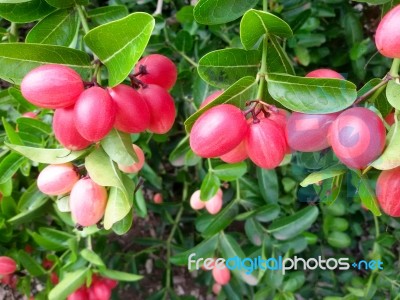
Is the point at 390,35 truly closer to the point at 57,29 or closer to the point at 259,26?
the point at 259,26

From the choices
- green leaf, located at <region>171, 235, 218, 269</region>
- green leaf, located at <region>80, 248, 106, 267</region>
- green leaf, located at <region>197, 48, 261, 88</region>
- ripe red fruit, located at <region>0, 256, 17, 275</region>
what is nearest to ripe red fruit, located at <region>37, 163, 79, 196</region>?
green leaf, located at <region>197, 48, 261, 88</region>

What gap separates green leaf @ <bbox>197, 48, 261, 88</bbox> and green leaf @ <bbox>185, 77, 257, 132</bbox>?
0.14 feet

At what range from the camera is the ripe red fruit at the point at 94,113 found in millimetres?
496

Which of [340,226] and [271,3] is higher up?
[271,3]

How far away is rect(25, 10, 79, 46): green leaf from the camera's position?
65cm

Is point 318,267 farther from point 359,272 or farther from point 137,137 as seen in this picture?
point 137,137

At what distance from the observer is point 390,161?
461 millimetres

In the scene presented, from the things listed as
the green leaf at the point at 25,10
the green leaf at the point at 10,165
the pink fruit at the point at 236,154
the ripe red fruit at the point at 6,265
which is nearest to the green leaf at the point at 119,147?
the pink fruit at the point at 236,154

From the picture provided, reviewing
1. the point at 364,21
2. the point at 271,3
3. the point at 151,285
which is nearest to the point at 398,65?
the point at 271,3

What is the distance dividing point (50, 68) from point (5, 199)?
62cm

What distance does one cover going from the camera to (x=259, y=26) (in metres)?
0.56

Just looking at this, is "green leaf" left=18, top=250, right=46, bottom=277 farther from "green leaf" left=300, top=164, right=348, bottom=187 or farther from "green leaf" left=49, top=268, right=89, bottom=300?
"green leaf" left=300, top=164, right=348, bottom=187

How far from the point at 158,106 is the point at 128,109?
90 mm

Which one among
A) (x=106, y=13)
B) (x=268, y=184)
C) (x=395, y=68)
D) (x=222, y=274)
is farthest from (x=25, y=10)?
(x=222, y=274)
